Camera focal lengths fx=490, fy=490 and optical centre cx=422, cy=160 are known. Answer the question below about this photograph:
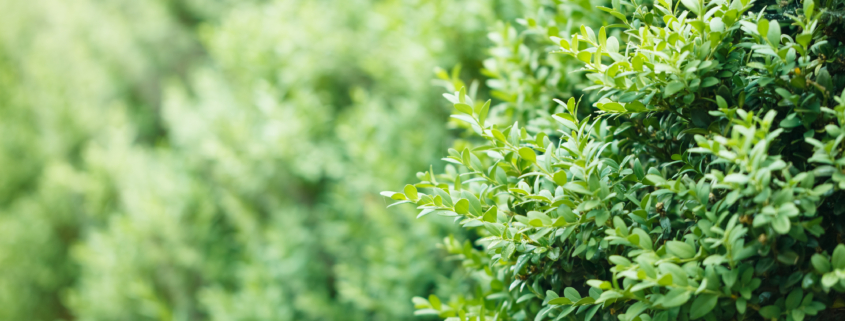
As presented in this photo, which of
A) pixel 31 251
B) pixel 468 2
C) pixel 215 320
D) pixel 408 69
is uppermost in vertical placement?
pixel 468 2

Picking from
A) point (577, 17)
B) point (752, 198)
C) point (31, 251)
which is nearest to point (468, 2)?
point (577, 17)

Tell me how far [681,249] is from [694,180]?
16 centimetres

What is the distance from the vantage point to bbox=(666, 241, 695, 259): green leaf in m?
0.70

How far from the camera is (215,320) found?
85.7 inches

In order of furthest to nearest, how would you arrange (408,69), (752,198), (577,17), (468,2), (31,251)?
(31,251) < (408,69) < (468,2) < (577,17) < (752,198)

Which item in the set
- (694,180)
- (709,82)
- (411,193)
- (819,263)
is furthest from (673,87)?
(411,193)

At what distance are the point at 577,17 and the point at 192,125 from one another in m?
2.00

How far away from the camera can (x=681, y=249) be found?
0.70 metres

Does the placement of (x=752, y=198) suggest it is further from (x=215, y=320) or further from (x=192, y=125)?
(x=192, y=125)

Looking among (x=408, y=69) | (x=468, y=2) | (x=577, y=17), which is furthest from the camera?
(x=408, y=69)

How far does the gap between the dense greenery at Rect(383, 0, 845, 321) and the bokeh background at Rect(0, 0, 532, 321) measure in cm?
73

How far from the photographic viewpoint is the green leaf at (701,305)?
66 cm

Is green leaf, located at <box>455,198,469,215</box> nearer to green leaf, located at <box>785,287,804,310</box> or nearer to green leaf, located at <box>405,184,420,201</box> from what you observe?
green leaf, located at <box>405,184,420,201</box>

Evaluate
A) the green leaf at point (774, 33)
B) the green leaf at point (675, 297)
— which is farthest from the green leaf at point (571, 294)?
the green leaf at point (774, 33)
